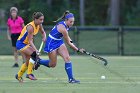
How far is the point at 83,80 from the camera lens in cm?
1811

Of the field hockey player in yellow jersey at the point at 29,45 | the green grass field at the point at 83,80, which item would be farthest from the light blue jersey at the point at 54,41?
the green grass field at the point at 83,80

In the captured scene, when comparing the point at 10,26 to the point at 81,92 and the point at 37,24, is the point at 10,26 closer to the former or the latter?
the point at 37,24

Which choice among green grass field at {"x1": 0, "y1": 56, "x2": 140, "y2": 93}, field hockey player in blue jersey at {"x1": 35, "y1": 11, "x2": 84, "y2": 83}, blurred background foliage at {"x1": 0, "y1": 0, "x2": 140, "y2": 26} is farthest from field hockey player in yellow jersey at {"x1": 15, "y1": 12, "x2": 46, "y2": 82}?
blurred background foliage at {"x1": 0, "y1": 0, "x2": 140, "y2": 26}

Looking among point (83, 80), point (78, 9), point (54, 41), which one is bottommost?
point (78, 9)

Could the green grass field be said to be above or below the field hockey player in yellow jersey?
below

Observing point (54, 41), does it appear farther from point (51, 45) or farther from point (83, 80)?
point (83, 80)

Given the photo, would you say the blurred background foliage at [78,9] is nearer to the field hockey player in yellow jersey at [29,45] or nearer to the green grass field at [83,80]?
the green grass field at [83,80]

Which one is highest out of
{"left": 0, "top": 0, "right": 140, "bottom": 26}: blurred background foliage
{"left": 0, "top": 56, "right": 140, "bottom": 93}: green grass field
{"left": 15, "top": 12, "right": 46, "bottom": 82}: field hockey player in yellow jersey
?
{"left": 15, "top": 12, "right": 46, "bottom": 82}: field hockey player in yellow jersey

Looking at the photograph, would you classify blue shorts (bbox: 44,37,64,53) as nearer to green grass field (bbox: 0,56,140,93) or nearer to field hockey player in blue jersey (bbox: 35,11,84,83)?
field hockey player in blue jersey (bbox: 35,11,84,83)

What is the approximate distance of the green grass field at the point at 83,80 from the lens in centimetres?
1537

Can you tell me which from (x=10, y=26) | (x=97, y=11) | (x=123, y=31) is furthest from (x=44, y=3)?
(x=10, y=26)

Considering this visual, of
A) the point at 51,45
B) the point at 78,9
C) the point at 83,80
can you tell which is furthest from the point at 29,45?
the point at 78,9

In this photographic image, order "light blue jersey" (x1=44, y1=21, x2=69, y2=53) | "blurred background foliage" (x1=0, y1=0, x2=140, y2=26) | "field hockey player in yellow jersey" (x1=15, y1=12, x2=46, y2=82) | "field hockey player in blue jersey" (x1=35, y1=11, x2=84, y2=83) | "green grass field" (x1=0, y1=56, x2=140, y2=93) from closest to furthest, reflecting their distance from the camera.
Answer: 1. "green grass field" (x1=0, y1=56, x2=140, y2=93)
2. "field hockey player in blue jersey" (x1=35, y1=11, x2=84, y2=83)
3. "light blue jersey" (x1=44, y1=21, x2=69, y2=53)
4. "field hockey player in yellow jersey" (x1=15, y1=12, x2=46, y2=82)
5. "blurred background foliage" (x1=0, y1=0, x2=140, y2=26)

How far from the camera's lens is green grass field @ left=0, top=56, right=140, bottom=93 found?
50.4 feet
